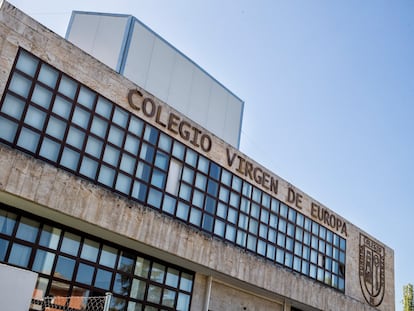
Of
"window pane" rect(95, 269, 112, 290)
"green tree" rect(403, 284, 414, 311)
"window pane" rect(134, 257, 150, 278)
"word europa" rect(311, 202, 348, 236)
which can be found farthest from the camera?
"green tree" rect(403, 284, 414, 311)

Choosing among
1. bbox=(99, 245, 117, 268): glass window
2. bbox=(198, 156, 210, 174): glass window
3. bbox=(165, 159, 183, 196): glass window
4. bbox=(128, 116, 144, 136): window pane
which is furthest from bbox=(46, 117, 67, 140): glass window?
bbox=(198, 156, 210, 174): glass window

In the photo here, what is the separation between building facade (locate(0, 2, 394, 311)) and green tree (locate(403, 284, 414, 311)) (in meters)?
42.0

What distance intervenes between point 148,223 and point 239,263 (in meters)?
4.65

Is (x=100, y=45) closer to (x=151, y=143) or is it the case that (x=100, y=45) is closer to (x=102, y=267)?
(x=151, y=143)

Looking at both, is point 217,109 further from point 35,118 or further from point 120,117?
point 35,118

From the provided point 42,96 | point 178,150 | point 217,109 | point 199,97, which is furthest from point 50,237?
point 217,109

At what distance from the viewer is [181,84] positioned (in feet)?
78.9

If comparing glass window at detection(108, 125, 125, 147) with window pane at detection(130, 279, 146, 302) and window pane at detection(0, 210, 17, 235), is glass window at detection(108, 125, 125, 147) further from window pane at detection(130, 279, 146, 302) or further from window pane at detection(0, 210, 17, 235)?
window pane at detection(130, 279, 146, 302)

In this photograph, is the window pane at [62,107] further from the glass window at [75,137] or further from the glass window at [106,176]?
the glass window at [106,176]

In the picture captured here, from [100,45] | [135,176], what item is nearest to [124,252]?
[135,176]

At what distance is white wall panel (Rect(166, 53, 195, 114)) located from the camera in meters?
23.6

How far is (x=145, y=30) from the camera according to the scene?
23062 mm

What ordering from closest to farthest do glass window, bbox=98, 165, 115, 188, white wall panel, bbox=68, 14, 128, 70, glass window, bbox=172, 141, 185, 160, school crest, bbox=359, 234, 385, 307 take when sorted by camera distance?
glass window, bbox=98, 165, 115, 188 < glass window, bbox=172, 141, 185, 160 < white wall panel, bbox=68, 14, 128, 70 < school crest, bbox=359, 234, 385, 307

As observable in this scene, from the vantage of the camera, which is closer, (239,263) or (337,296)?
(239,263)
